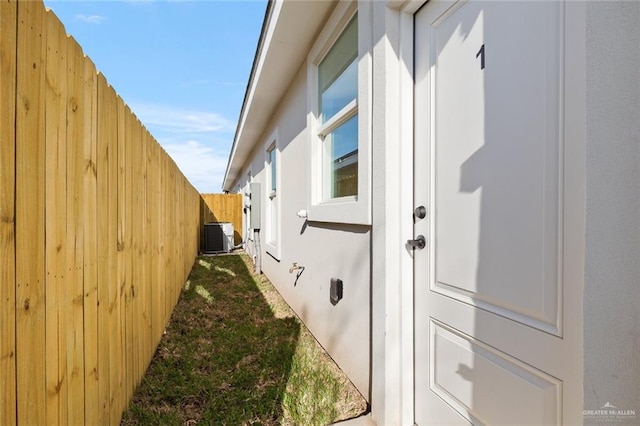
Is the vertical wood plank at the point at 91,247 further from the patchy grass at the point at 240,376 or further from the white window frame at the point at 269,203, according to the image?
A: the white window frame at the point at 269,203

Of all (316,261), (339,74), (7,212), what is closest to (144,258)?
(316,261)

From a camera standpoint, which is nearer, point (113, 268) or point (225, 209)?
point (113, 268)

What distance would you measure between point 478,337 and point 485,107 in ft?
3.31

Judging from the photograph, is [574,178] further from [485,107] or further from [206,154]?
[206,154]

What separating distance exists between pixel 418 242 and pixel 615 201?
2.98 ft

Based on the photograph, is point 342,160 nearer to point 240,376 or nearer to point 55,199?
point 240,376

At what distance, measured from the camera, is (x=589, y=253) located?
99 centimetres

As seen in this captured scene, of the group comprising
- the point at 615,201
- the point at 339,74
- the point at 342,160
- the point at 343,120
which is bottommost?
the point at 615,201

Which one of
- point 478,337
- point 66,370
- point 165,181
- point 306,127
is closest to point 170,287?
point 165,181

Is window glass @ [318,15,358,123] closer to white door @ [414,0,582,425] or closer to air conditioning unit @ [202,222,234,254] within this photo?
white door @ [414,0,582,425]

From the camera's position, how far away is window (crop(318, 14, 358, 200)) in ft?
8.42

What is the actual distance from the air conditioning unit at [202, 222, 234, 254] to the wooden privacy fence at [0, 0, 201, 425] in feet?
27.3

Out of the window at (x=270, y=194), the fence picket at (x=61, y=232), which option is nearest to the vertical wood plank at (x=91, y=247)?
the fence picket at (x=61, y=232)

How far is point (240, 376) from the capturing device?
251 cm
